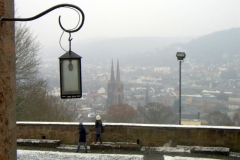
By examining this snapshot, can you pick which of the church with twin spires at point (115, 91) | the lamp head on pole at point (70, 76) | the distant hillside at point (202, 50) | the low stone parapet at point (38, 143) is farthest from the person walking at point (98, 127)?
the distant hillside at point (202, 50)

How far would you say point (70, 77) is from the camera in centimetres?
425

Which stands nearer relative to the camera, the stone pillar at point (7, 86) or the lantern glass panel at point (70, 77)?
the stone pillar at point (7, 86)

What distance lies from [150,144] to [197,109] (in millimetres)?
22331

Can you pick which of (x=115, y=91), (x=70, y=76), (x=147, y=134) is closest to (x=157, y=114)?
(x=147, y=134)

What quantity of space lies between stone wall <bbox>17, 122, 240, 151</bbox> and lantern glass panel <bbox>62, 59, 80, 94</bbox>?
7094 millimetres

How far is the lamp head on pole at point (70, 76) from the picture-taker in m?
4.23

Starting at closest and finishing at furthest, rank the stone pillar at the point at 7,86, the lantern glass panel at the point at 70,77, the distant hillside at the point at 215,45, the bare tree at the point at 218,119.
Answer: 1. the stone pillar at the point at 7,86
2. the lantern glass panel at the point at 70,77
3. the bare tree at the point at 218,119
4. the distant hillside at the point at 215,45

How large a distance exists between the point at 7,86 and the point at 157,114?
76.1ft

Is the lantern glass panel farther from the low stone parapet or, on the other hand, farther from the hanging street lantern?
the low stone parapet

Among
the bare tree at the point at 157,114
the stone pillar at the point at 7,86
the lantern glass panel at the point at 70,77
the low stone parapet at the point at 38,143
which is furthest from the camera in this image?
the bare tree at the point at 157,114

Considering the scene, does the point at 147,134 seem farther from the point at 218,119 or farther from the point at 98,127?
the point at 218,119

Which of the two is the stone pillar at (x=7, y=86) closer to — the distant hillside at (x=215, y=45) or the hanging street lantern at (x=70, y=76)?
the hanging street lantern at (x=70, y=76)

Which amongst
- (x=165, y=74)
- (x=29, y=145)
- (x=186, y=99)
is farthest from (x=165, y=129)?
(x=165, y=74)

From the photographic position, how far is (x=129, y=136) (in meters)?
11.2
